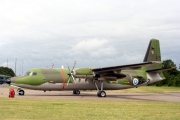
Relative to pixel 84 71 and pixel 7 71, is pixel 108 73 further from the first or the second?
→ pixel 7 71

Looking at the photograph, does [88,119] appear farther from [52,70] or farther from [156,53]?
[156,53]

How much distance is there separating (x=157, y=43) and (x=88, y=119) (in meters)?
24.1

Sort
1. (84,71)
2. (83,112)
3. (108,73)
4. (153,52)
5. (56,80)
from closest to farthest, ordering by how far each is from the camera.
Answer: (83,112) < (56,80) < (84,71) < (108,73) < (153,52)

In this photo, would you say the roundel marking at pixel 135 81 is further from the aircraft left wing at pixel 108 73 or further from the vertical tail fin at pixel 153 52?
the vertical tail fin at pixel 153 52

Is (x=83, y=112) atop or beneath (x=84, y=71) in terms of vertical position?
beneath

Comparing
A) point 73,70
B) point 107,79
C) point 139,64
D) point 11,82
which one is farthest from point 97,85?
point 11,82

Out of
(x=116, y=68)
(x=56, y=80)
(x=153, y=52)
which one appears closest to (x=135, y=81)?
(x=153, y=52)

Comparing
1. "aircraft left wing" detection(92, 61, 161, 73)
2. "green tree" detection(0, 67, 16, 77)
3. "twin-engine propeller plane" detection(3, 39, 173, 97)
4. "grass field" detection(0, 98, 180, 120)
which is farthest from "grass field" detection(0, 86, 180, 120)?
"green tree" detection(0, 67, 16, 77)

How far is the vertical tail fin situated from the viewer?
32.4 metres

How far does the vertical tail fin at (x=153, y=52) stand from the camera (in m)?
32.4

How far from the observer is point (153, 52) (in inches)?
1281

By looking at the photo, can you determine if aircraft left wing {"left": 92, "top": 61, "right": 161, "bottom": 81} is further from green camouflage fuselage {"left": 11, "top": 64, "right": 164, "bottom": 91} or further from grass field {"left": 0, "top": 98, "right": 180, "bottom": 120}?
grass field {"left": 0, "top": 98, "right": 180, "bottom": 120}

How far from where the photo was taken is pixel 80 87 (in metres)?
28.0

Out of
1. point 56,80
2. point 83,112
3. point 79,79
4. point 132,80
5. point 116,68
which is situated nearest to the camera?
point 83,112
